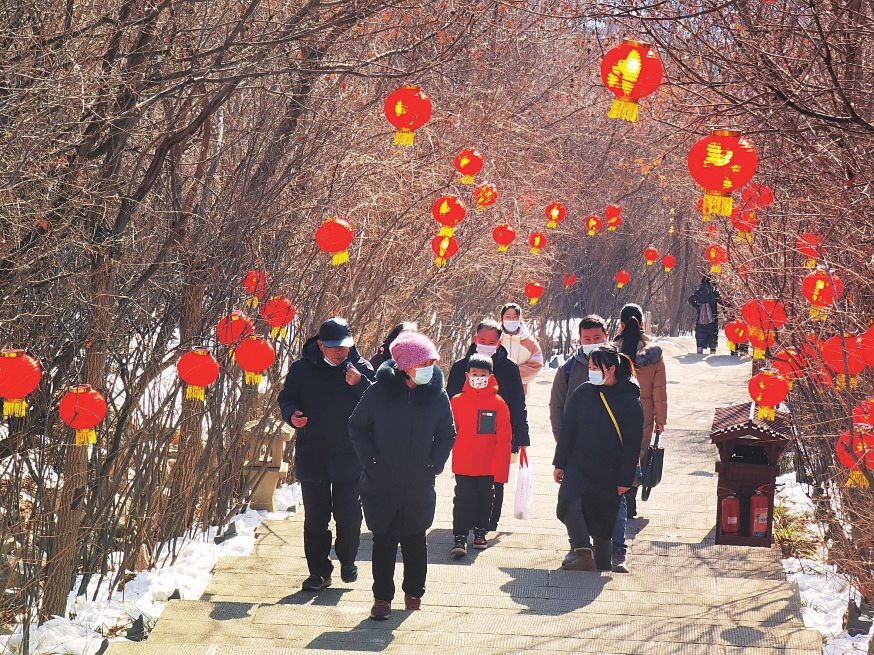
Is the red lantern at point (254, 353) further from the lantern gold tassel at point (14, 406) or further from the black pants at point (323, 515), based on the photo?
the lantern gold tassel at point (14, 406)

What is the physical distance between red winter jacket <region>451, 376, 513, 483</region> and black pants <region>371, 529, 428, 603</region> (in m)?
1.47

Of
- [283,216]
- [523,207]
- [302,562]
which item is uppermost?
[523,207]

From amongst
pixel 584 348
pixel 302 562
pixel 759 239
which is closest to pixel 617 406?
pixel 584 348

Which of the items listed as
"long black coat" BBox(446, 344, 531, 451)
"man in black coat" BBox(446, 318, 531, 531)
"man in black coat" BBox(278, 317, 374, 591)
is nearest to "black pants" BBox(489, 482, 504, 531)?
"man in black coat" BBox(446, 318, 531, 531)

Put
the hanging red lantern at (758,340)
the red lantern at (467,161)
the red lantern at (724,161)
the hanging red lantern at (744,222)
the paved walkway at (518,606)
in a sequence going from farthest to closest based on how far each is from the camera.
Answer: the red lantern at (467,161) → the hanging red lantern at (758,340) → the hanging red lantern at (744,222) → the red lantern at (724,161) → the paved walkway at (518,606)

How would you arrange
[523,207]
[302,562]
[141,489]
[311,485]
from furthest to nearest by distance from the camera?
1. [523,207]
2. [141,489]
3. [302,562]
4. [311,485]

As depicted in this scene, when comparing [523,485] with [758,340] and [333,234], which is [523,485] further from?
[758,340]

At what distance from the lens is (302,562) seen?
757cm

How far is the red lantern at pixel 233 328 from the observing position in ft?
26.1

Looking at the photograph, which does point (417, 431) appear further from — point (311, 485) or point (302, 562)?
point (302, 562)

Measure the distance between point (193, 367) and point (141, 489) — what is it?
163cm

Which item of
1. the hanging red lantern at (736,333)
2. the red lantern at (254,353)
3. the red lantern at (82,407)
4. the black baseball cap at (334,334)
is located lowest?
the red lantern at (82,407)

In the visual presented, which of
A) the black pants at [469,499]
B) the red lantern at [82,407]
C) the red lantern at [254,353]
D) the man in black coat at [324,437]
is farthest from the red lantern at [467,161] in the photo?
the red lantern at [82,407]

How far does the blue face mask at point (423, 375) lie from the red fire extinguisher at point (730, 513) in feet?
11.6
